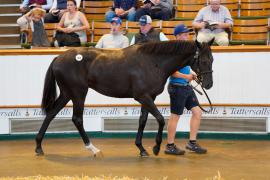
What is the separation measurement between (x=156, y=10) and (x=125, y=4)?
0.87m

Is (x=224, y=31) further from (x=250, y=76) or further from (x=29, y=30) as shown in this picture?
(x=29, y=30)

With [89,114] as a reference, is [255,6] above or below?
above

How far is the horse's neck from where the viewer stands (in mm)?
10430

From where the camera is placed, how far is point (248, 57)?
12.2 meters

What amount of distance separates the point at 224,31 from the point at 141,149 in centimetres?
403

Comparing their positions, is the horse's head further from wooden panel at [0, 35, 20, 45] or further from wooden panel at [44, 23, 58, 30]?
wooden panel at [0, 35, 20, 45]

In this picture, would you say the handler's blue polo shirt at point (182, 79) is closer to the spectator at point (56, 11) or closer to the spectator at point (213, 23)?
the spectator at point (213, 23)

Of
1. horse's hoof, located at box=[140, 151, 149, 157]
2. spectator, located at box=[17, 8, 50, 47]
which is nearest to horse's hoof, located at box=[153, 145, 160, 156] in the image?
horse's hoof, located at box=[140, 151, 149, 157]

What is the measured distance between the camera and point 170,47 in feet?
34.1

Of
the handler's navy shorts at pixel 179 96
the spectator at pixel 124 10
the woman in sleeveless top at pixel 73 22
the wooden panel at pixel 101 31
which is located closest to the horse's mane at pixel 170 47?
the handler's navy shorts at pixel 179 96

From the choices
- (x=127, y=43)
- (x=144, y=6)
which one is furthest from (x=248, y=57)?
(x=144, y=6)

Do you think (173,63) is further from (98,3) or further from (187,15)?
(98,3)

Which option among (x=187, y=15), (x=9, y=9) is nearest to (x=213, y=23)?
(x=187, y=15)

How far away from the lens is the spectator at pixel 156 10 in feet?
48.1
